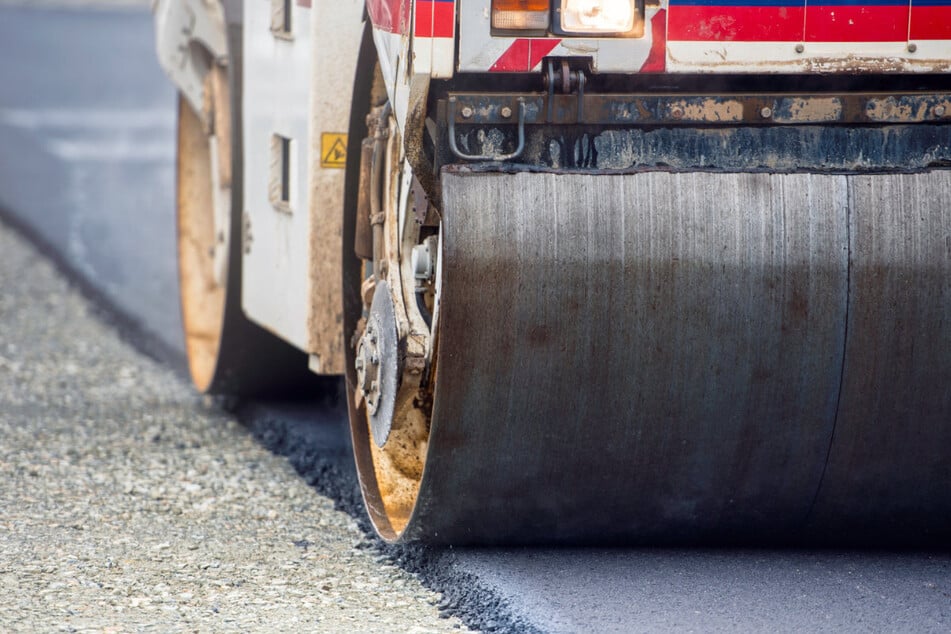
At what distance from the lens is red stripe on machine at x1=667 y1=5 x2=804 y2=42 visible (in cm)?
329

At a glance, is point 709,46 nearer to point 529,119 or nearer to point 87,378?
point 529,119

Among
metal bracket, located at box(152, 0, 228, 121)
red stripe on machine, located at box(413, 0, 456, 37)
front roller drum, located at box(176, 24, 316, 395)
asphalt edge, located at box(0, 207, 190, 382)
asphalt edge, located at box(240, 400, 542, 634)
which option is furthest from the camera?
asphalt edge, located at box(0, 207, 190, 382)

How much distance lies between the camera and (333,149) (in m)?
4.25

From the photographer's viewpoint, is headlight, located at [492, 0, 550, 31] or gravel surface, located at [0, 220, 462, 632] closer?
headlight, located at [492, 0, 550, 31]

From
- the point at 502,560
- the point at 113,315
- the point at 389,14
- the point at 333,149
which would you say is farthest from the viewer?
the point at 113,315

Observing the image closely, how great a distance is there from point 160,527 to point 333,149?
3.51 feet

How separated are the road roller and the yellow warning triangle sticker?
66 centimetres

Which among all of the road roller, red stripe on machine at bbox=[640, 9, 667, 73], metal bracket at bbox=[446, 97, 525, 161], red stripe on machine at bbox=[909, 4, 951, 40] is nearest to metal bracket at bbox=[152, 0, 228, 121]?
the road roller

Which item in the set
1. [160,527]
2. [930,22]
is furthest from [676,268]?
[160,527]

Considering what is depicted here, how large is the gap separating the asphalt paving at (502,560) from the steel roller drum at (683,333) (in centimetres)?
20

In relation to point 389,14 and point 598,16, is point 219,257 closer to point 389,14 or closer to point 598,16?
point 389,14

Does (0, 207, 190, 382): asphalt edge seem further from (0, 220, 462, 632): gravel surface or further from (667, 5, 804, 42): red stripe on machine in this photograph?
(667, 5, 804, 42): red stripe on machine

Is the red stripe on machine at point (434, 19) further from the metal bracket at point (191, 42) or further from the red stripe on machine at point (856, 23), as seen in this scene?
the metal bracket at point (191, 42)

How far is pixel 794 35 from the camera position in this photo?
3.33 metres
